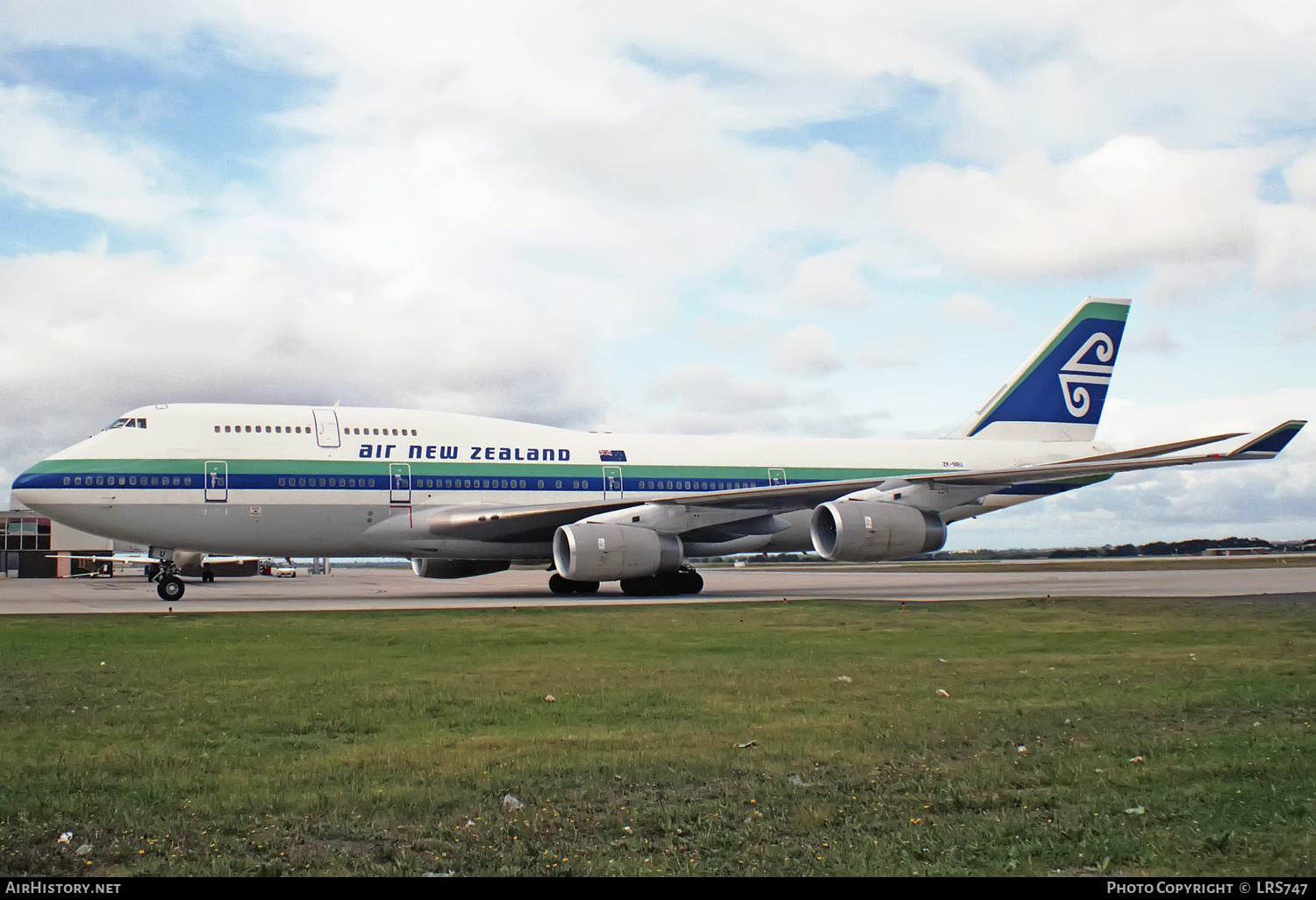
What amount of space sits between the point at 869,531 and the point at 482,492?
9.09 metres

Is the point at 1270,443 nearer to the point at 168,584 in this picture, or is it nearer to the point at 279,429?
the point at 279,429

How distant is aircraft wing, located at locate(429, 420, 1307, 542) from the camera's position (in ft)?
83.2

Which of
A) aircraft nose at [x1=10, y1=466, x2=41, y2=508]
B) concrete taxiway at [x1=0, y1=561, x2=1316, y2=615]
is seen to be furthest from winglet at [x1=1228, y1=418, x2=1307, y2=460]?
aircraft nose at [x1=10, y1=466, x2=41, y2=508]

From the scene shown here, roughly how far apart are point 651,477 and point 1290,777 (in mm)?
22660

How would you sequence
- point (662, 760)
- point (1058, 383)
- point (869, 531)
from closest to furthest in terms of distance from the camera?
point (662, 760) < point (869, 531) < point (1058, 383)

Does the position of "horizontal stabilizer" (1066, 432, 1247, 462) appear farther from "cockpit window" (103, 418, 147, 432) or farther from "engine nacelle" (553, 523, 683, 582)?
"cockpit window" (103, 418, 147, 432)

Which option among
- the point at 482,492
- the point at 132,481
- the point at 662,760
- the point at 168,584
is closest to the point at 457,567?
the point at 482,492

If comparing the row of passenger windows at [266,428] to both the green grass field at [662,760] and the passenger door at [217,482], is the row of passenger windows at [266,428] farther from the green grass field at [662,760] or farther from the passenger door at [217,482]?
the green grass field at [662,760]

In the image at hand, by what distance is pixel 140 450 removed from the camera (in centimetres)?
2373

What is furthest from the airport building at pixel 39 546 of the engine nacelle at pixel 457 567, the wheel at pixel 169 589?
the wheel at pixel 169 589

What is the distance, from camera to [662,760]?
627 centimetres

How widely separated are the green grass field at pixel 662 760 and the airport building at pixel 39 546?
6085 cm
